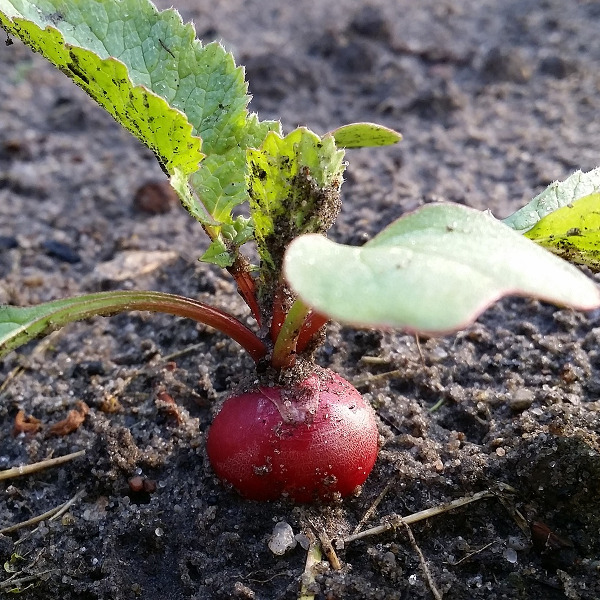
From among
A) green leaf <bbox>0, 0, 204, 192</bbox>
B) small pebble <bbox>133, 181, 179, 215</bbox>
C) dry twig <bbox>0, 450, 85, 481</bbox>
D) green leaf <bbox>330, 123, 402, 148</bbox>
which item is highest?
green leaf <bbox>0, 0, 204, 192</bbox>

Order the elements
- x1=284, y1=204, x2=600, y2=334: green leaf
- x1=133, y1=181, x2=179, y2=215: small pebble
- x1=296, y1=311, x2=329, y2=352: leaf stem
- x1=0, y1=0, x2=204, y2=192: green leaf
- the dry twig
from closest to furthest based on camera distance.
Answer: x1=284, y1=204, x2=600, y2=334: green leaf, x1=0, y1=0, x2=204, y2=192: green leaf, x1=296, y1=311, x2=329, y2=352: leaf stem, the dry twig, x1=133, y1=181, x2=179, y2=215: small pebble

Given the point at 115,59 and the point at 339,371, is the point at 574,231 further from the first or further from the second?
the point at 115,59

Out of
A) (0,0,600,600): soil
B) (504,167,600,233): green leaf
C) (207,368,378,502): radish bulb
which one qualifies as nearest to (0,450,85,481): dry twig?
(0,0,600,600): soil

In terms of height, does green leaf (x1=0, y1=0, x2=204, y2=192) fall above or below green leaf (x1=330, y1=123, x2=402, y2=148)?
above

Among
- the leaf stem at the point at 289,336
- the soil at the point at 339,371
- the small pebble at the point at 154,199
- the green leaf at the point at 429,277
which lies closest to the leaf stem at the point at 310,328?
the leaf stem at the point at 289,336

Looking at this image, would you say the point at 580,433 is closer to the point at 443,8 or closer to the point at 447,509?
the point at 447,509

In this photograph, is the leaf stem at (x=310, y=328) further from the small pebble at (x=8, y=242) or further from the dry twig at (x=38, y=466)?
the small pebble at (x=8, y=242)

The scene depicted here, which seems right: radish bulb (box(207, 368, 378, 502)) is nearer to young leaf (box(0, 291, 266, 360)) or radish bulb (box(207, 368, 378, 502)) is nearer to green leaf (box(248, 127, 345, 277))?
young leaf (box(0, 291, 266, 360))

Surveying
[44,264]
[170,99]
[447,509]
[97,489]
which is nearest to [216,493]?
[97,489]
